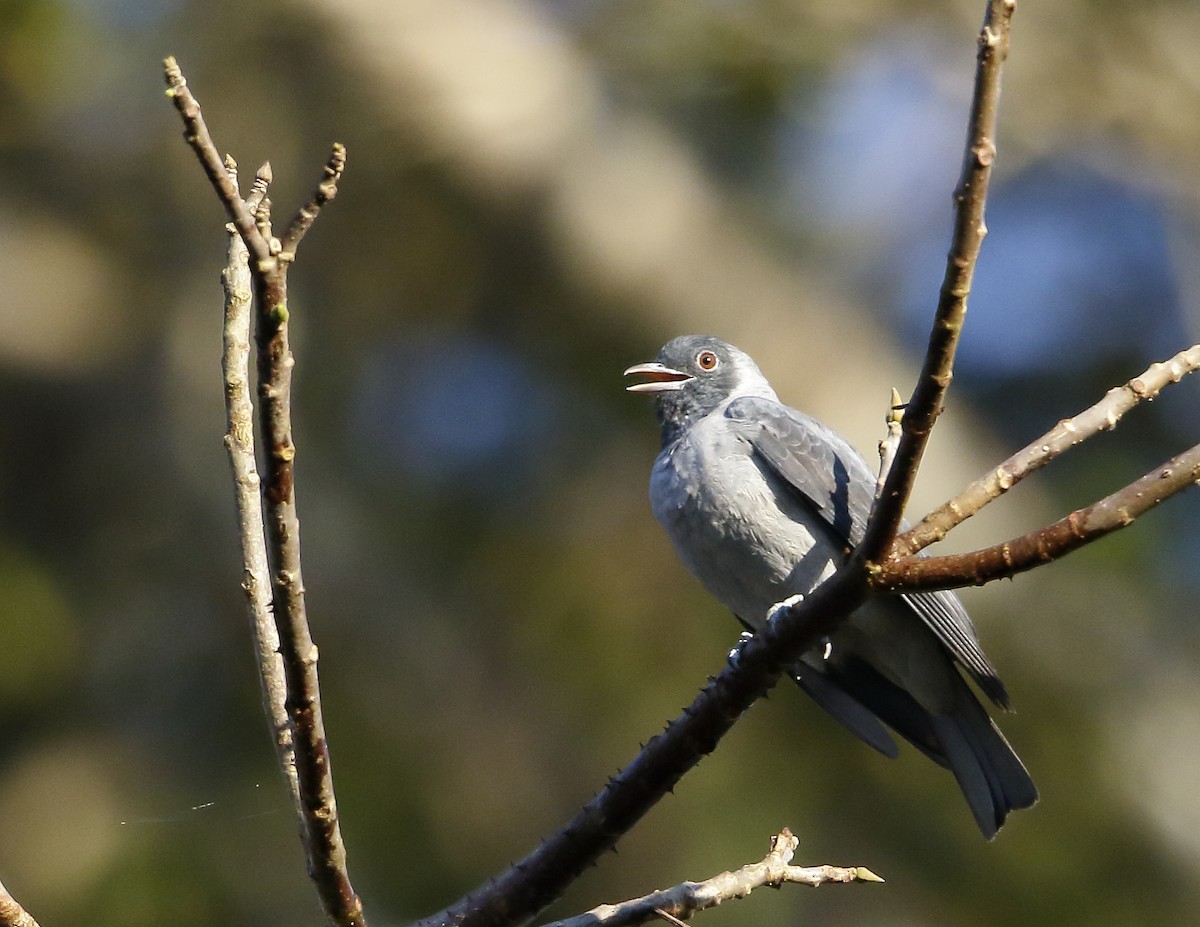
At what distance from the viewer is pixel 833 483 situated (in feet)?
14.3

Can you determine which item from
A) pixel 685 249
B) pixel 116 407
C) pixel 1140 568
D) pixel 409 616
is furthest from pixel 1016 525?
pixel 116 407

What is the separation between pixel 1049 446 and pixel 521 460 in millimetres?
8302

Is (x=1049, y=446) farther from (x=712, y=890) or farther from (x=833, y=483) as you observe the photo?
(x=833, y=483)

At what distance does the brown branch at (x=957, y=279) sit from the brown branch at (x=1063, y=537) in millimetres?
122

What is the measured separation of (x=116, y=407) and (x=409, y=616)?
329 centimetres

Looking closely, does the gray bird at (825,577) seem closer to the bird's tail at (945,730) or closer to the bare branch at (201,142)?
the bird's tail at (945,730)

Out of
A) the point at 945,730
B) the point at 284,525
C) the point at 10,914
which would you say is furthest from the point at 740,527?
the point at 10,914

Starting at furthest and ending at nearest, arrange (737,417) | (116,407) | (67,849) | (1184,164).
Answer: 1. (116,407)
2. (1184,164)
3. (67,849)
4. (737,417)

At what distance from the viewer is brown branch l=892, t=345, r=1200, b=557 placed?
8.66 ft

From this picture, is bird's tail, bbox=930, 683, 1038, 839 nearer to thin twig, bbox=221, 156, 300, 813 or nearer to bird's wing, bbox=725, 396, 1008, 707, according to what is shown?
bird's wing, bbox=725, 396, 1008, 707

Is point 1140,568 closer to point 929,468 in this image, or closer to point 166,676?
point 929,468

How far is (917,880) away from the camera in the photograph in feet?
28.7

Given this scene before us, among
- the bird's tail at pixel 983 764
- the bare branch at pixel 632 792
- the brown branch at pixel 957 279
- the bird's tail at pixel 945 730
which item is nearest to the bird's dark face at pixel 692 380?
the bird's tail at pixel 945 730

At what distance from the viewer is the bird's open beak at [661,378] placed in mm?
5102
